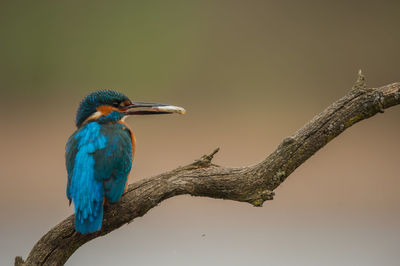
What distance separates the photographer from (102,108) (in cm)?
173

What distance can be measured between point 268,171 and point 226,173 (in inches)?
5.4

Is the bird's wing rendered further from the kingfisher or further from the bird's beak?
the bird's beak

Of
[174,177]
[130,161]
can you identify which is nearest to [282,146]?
[174,177]

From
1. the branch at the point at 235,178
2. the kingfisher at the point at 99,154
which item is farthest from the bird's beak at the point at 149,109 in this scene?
the branch at the point at 235,178

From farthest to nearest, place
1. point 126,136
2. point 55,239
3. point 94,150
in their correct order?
point 126,136
point 94,150
point 55,239

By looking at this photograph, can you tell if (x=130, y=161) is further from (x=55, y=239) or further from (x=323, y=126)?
(x=323, y=126)

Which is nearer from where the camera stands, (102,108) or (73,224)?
(73,224)

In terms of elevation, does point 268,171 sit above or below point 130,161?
below

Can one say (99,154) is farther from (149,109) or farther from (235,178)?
(235,178)

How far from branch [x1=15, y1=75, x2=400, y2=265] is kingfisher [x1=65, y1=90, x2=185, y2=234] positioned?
0.25ft

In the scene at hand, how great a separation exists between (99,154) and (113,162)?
54 mm

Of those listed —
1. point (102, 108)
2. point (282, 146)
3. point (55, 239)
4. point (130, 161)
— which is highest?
point (102, 108)

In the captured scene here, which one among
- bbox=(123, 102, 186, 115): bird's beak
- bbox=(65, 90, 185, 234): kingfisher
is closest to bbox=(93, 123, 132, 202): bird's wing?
bbox=(65, 90, 185, 234): kingfisher

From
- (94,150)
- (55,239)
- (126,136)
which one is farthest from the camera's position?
(126,136)
